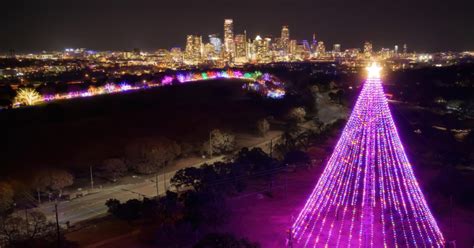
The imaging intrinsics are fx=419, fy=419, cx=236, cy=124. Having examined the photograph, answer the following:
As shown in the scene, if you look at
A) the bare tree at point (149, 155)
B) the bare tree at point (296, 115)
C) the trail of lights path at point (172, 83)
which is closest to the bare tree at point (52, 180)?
the bare tree at point (149, 155)

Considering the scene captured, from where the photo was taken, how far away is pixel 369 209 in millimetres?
14164

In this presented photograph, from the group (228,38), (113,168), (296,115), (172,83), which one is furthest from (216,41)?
(113,168)

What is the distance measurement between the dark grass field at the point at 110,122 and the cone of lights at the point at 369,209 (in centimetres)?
1278

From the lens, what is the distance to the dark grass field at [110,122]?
907 inches

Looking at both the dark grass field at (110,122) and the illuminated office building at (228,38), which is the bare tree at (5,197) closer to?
the dark grass field at (110,122)

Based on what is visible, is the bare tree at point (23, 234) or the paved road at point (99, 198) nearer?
the bare tree at point (23, 234)

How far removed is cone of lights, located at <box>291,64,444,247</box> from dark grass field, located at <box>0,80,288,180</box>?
1278 cm

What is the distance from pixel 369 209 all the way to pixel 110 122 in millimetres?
21948

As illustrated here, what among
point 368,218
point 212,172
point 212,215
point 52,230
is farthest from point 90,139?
point 368,218

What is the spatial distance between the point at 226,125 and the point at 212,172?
14835 mm

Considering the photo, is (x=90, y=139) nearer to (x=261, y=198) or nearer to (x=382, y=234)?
(x=261, y=198)

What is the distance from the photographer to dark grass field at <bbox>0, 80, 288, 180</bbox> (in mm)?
23031

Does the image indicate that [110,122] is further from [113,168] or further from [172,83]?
[172,83]

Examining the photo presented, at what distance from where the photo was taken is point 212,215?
12.2 m
